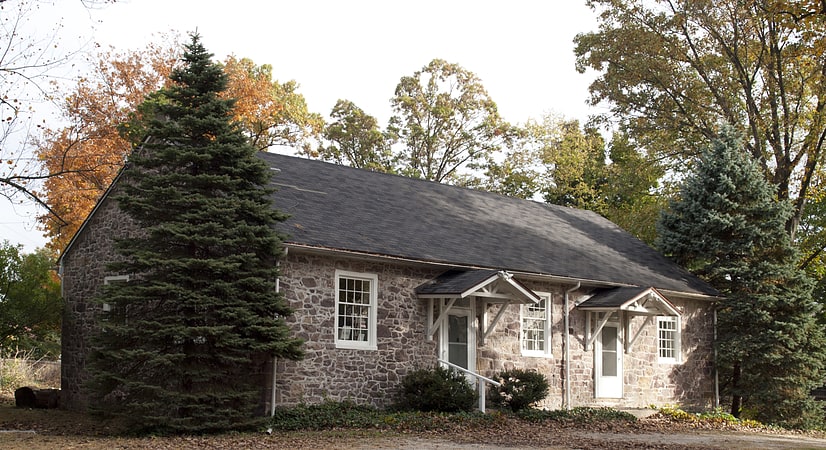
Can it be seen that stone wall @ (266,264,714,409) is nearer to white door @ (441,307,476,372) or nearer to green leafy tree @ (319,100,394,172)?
white door @ (441,307,476,372)

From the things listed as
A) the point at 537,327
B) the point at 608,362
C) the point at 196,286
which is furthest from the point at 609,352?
the point at 196,286

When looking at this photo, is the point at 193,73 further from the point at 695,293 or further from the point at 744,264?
the point at 744,264

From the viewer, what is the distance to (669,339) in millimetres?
22609

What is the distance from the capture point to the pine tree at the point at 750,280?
22.6m

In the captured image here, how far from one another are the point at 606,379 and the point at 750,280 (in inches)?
227

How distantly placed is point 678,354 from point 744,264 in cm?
338

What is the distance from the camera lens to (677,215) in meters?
25.5

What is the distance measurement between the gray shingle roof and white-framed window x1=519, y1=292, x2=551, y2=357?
0.87 meters

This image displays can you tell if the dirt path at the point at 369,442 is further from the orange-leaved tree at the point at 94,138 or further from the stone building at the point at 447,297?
the orange-leaved tree at the point at 94,138

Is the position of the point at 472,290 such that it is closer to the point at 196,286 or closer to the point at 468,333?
the point at 468,333

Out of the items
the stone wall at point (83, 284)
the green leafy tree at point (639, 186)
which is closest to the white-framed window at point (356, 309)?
the stone wall at point (83, 284)

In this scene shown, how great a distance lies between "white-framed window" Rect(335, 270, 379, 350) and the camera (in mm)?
16375

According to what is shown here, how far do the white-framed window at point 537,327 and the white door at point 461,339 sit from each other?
5.16 feet

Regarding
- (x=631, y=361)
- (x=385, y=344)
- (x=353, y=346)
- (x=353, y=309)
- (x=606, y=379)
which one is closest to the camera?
(x=353, y=346)
